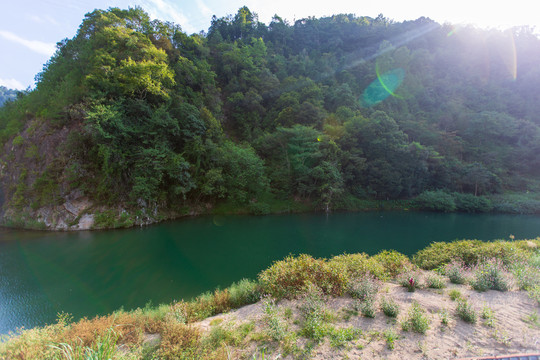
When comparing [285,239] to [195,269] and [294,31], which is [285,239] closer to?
[195,269]

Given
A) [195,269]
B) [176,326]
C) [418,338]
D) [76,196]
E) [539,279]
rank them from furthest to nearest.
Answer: [76,196] < [195,269] < [539,279] < [176,326] < [418,338]

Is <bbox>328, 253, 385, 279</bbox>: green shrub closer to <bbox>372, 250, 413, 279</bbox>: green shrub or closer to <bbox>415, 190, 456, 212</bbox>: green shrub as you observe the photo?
<bbox>372, 250, 413, 279</bbox>: green shrub

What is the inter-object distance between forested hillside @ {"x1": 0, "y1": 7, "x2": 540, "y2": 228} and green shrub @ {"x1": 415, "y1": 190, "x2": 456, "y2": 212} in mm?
182

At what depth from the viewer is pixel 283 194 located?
79.3 feet

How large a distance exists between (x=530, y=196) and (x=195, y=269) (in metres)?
37.5

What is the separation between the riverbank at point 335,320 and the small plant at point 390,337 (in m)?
0.02

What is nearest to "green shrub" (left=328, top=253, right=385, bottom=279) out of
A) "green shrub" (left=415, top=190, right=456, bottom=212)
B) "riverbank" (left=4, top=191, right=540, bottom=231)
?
"riverbank" (left=4, top=191, right=540, bottom=231)

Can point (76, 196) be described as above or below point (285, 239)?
above

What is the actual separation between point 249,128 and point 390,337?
2803 centimetres

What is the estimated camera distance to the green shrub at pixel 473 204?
24.7 meters

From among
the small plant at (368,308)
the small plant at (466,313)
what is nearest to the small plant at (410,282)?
the small plant at (466,313)

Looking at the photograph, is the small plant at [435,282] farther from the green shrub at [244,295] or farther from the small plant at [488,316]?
the green shrub at [244,295]

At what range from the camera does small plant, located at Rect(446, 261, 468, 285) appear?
6.04 m

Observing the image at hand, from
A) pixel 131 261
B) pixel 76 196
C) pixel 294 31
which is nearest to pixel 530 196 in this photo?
pixel 131 261
